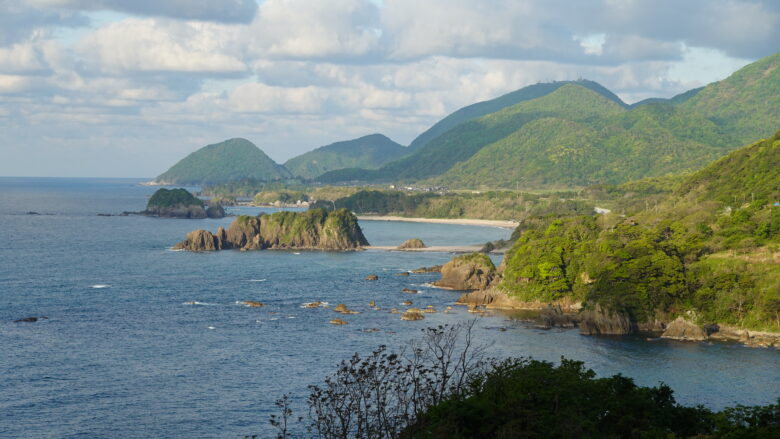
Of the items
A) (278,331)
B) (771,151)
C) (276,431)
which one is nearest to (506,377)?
(276,431)

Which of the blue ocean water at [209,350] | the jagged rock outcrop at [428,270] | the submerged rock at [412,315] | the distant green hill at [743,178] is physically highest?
the distant green hill at [743,178]

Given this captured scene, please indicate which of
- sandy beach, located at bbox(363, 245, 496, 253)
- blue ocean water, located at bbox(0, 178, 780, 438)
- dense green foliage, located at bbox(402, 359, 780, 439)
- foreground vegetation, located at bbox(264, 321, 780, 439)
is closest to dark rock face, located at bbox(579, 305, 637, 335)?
blue ocean water, located at bbox(0, 178, 780, 438)

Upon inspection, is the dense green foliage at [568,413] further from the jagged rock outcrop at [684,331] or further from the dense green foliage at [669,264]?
the dense green foliage at [669,264]

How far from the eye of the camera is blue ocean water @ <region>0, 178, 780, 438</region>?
65000 mm

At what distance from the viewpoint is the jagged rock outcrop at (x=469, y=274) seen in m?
128

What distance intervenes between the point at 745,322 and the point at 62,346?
7443 cm

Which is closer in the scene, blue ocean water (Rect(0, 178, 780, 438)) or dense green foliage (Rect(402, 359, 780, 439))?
dense green foliage (Rect(402, 359, 780, 439))

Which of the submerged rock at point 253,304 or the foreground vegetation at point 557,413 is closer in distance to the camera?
the foreground vegetation at point 557,413

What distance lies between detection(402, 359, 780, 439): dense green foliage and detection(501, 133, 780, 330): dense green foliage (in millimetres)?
45286

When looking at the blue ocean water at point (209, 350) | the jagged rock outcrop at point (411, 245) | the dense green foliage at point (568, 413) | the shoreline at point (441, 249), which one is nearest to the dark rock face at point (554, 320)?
the blue ocean water at point (209, 350)

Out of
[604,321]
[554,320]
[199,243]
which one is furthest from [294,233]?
[604,321]

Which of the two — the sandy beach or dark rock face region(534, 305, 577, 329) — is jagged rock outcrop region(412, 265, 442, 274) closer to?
the sandy beach

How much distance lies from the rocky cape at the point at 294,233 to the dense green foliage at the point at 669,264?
234ft

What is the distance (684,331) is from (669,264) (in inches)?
391
